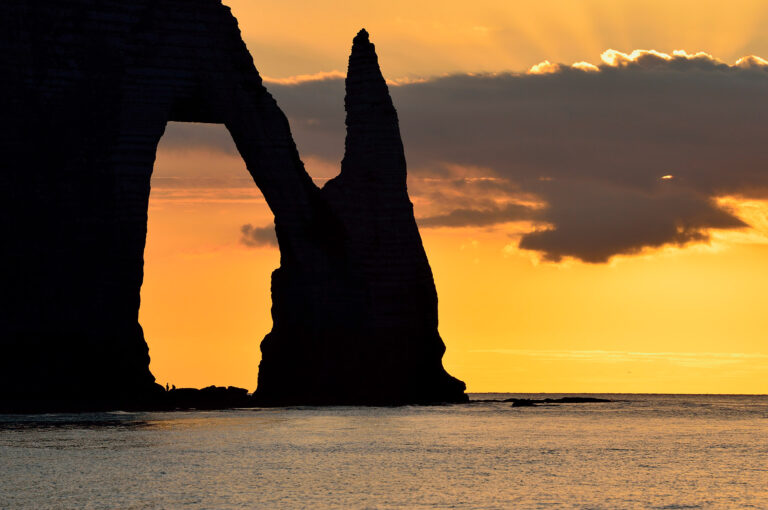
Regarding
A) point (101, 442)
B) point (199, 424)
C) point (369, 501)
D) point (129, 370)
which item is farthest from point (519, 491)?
point (129, 370)

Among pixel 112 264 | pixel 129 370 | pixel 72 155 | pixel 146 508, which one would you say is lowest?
pixel 146 508

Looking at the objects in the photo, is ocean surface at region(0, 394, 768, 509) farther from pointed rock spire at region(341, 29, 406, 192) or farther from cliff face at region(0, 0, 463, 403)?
pointed rock spire at region(341, 29, 406, 192)

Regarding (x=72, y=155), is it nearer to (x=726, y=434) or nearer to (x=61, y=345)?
(x=61, y=345)

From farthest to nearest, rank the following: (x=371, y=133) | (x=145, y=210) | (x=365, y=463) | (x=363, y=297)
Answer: (x=371, y=133) < (x=363, y=297) < (x=145, y=210) < (x=365, y=463)

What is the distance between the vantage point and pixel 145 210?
10475 cm

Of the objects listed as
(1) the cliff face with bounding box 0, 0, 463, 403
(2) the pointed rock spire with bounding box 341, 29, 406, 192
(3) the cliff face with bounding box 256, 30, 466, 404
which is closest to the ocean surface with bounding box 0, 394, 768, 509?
(1) the cliff face with bounding box 0, 0, 463, 403

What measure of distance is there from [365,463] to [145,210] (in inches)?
1860

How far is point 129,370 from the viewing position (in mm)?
102688

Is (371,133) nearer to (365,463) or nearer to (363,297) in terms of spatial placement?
(363,297)

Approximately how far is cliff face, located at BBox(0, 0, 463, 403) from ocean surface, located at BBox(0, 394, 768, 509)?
787 cm

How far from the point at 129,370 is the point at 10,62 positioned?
25332mm

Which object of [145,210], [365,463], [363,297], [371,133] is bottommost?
[365,463]

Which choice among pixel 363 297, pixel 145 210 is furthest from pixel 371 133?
pixel 145 210

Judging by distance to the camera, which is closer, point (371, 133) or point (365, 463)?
point (365, 463)
